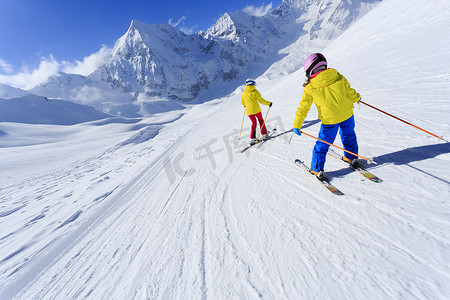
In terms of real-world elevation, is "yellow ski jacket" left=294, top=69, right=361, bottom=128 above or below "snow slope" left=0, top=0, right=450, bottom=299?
above

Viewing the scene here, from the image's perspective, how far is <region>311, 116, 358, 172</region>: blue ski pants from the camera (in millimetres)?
3059

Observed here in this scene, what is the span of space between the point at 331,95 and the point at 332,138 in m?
0.68

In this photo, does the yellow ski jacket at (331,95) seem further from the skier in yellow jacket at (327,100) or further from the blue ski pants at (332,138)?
the blue ski pants at (332,138)

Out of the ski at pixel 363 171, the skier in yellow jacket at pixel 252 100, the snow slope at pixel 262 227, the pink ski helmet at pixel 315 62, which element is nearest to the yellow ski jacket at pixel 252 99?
the skier in yellow jacket at pixel 252 100

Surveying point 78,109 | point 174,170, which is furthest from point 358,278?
point 78,109

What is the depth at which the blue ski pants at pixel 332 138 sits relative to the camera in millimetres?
3059

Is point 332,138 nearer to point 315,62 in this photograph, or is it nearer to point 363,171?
point 363,171

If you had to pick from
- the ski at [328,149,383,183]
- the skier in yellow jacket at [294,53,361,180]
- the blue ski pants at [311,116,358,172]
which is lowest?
the ski at [328,149,383,183]

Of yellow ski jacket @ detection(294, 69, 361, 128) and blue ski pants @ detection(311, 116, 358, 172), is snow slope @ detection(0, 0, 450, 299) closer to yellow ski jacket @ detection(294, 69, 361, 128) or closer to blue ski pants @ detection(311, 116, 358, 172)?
blue ski pants @ detection(311, 116, 358, 172)

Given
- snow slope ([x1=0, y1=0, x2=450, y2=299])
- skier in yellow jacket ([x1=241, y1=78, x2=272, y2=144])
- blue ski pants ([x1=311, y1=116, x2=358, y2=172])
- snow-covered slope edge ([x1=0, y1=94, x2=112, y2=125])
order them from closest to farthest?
snow slope ([x1=0, y1=0, x2=450, y2=299]), blue ski pants ([x1=311, y1=116, x2=358, y2=172]), skier in yellow jacket ([x1=241, y1=78, x2=272, y2=144]), snow-covered slope edge ([x1=0, y1=94, x2=112, y2=125])

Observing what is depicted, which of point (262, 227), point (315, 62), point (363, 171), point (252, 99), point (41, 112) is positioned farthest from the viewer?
point (41, 112)

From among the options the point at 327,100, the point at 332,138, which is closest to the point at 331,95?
the point at 327,100

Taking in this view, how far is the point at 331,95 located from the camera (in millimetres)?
2846

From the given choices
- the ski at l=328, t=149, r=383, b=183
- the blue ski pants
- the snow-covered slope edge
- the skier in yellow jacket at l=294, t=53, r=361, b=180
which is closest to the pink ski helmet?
the skier in yellow jacket at l=294, t=53, r=361, b=180
